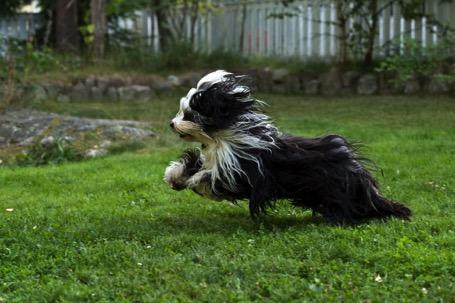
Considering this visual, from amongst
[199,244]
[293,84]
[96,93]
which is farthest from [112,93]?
[199,244]

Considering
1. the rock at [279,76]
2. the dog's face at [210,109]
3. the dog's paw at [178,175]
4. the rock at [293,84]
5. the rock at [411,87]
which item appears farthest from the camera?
the rock at [279,76]

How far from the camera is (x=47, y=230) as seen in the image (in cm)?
620

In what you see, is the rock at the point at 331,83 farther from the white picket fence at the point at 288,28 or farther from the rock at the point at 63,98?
→ the rock at the point at 63,98

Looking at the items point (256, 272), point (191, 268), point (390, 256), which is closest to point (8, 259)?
point (191, 268)

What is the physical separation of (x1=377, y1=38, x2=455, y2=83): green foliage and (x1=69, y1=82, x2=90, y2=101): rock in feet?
19.0

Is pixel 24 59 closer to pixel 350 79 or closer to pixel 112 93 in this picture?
pixel 112 93

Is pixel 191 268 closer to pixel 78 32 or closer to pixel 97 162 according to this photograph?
pixel 97 162

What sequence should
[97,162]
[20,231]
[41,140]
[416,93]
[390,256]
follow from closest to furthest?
[390,256], [20,231], [97,162], [41,140], [416,93]

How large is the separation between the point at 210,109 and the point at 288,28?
516 inches

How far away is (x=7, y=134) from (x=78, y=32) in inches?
314

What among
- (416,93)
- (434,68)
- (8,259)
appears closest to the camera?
(8,259)

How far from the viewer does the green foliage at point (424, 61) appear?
13.3m

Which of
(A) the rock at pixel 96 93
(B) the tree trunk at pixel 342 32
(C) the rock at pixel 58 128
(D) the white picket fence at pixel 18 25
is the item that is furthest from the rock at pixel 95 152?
(D) the white picket fence at pixel 18 25

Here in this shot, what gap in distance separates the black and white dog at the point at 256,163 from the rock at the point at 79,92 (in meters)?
9.99
